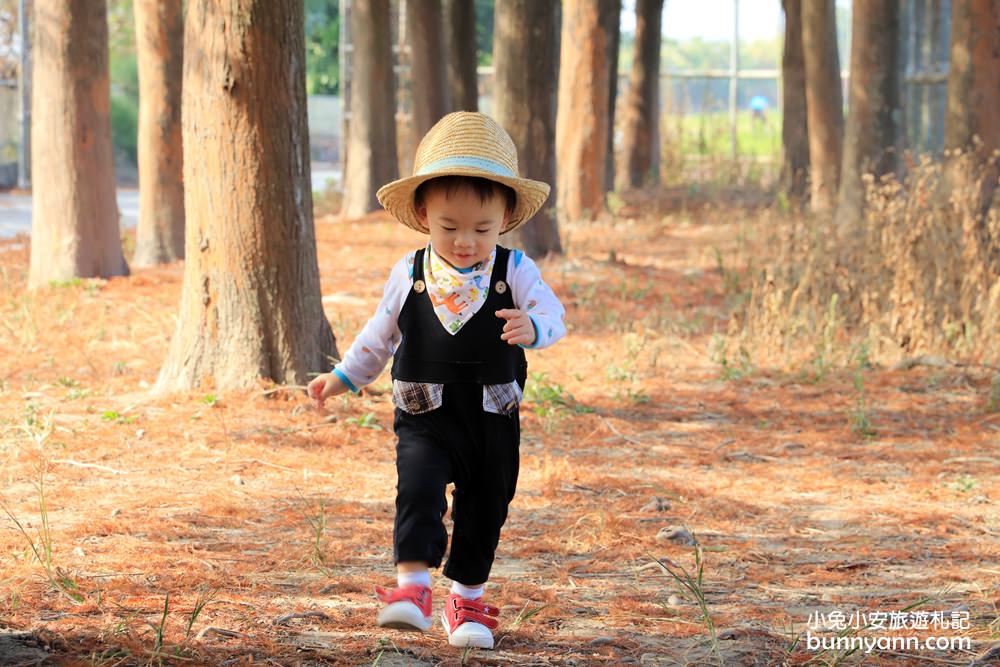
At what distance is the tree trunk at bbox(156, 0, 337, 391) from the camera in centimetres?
701

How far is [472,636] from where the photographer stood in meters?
3.81

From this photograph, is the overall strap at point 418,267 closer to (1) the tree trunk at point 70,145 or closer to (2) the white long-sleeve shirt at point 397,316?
(2) the white long-sleeve shirt at point 397,316

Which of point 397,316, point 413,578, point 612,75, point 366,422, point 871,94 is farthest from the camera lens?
point 612,75

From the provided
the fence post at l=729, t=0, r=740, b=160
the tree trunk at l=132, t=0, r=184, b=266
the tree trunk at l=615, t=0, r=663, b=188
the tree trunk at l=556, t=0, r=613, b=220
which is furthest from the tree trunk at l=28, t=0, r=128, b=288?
the fence post at l=729, t=0, r=740, b=160

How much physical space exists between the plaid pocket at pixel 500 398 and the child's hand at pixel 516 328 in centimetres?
20

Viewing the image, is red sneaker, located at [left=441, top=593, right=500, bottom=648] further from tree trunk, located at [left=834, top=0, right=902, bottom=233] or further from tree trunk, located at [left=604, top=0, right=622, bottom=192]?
tree trunk, located at [left=604, top=0, right=622, bottom=192]

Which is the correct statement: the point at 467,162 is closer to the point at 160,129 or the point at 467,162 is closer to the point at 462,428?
the point at 462,428

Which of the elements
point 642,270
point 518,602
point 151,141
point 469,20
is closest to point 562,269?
point 642,270

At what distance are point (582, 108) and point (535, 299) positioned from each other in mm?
12655

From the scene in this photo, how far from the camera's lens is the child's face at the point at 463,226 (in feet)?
12.4

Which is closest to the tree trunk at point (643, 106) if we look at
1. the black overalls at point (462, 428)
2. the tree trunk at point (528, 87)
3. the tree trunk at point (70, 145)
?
the tree trunk at point (528, 87)

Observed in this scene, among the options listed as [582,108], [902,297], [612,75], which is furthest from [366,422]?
A: [612,75]

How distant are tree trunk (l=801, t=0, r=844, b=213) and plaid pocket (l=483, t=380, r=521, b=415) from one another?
471 inches

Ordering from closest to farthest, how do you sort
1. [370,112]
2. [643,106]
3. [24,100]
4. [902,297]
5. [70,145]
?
[902,297] → [70,145] → [370,112] → [643,106] → [24,100]
